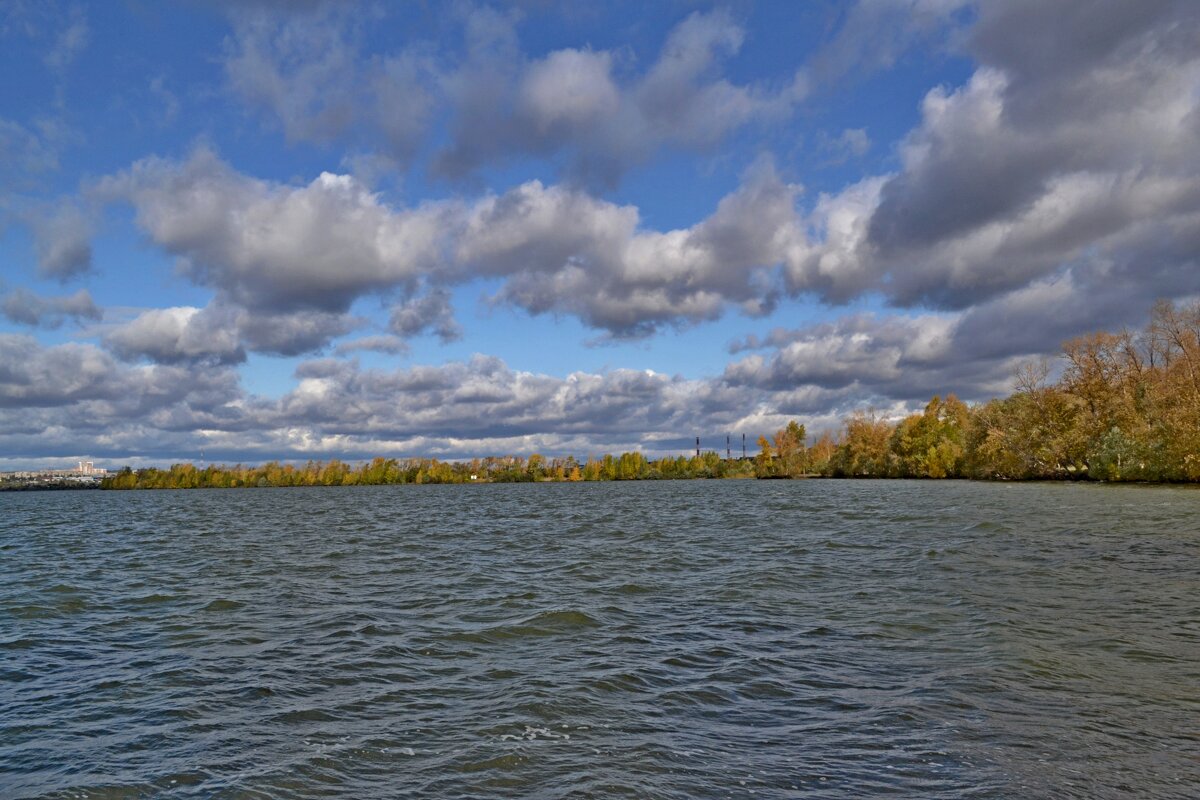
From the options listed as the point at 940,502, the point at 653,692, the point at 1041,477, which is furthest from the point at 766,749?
the point at 1041,477

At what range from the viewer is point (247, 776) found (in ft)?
31.9

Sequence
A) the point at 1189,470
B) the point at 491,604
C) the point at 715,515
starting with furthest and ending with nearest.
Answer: the point at 1189,470, the point at 715,515, the point at 491,604

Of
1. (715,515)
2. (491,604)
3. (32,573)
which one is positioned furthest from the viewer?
(715,515)

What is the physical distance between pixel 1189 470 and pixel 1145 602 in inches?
2997

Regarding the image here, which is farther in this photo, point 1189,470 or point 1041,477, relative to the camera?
point 1041,477

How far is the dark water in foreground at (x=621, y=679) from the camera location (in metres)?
9.53

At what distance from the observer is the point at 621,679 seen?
1391cm

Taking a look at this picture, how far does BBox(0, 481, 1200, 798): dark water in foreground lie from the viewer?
9.53 meters

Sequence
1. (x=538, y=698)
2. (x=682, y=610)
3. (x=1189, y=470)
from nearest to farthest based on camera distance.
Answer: (x=538, y=698)
(x=682, y=610)
(x=1189, y=470)

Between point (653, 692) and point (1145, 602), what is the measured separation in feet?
50.9

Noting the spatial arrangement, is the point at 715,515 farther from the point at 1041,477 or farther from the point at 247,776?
the point at 1041,477

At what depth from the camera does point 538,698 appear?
12.8 metres

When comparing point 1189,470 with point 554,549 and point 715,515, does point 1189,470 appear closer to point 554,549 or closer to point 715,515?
point 715,515

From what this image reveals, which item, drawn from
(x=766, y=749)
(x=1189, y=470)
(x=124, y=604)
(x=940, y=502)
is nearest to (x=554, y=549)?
(x=124, y=604)
